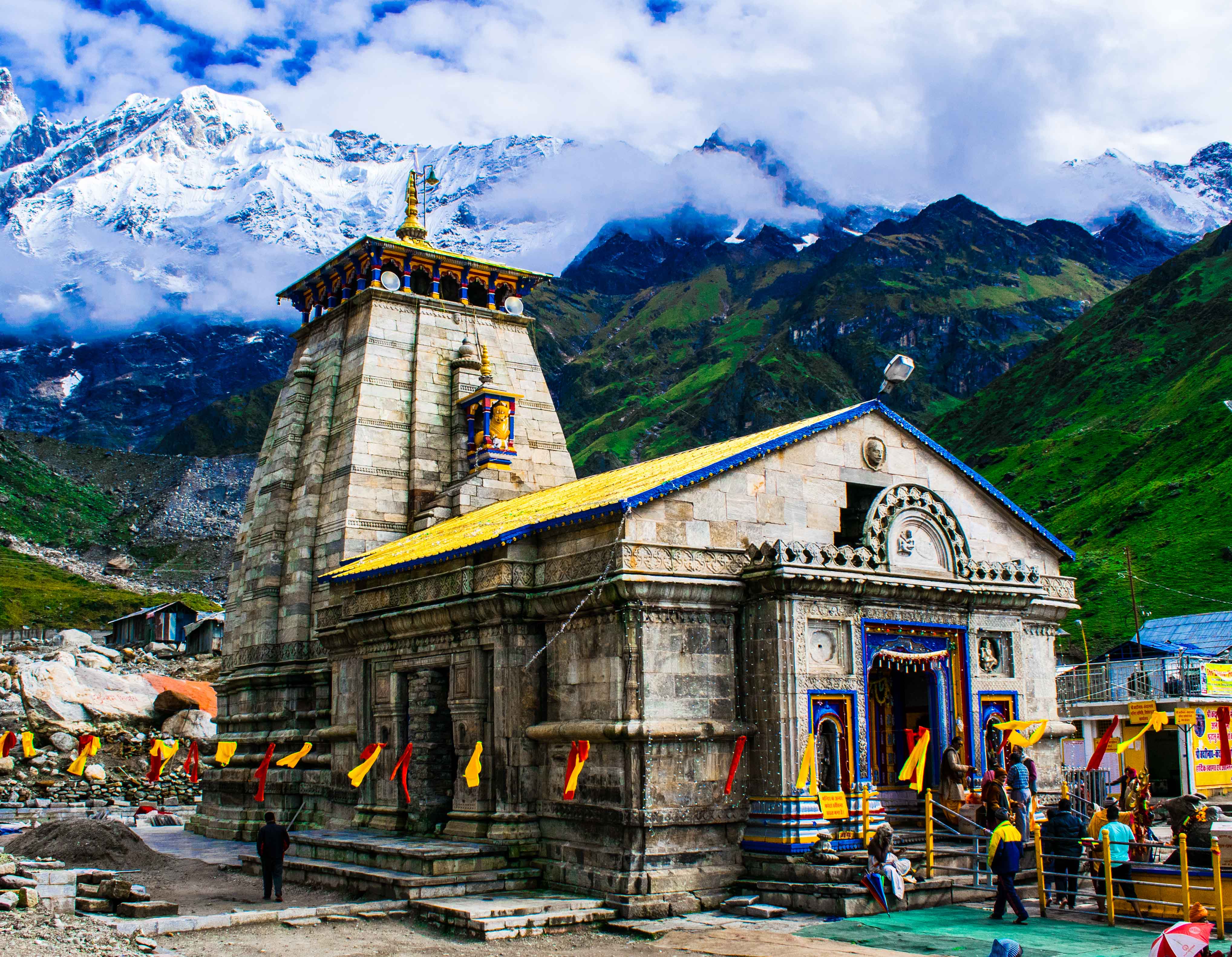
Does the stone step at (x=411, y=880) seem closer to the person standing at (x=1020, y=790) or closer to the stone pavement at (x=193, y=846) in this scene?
the stone pavement at (x=193, y=846)

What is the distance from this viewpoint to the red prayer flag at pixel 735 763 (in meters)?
18.3

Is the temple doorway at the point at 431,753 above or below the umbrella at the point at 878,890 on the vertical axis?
above

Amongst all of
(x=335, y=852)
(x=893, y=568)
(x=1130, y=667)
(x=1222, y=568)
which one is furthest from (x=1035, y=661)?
(x=1222, y=568)

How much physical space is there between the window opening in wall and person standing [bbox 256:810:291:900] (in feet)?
35.5

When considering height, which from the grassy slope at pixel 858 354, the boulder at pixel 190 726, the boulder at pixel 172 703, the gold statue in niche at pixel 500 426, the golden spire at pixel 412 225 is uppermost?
the grassy slope at pixel 858 354

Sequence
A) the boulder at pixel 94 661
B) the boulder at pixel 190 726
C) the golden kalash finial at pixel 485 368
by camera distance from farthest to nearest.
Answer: the boulder at pixel 94 661
the boulder at pixel 190 726
the golden kalash finial at pixel 485 368

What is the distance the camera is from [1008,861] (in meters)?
16.2

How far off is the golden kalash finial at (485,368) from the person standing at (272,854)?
13364mm

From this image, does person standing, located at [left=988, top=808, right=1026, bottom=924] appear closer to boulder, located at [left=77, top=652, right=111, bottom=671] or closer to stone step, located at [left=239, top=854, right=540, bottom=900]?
stone step, located at [left=239, top=854, right=540, bottom=900]

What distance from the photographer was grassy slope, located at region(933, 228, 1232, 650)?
6831 cm

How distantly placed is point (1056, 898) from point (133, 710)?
1345 inches

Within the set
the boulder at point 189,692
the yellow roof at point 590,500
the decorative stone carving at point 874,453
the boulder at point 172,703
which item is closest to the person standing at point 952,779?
the decorative stone carving at point 874,453

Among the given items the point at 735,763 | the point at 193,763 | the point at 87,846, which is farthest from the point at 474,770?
the point at 193,763

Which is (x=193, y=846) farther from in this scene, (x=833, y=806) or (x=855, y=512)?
(x=855, y=512)
